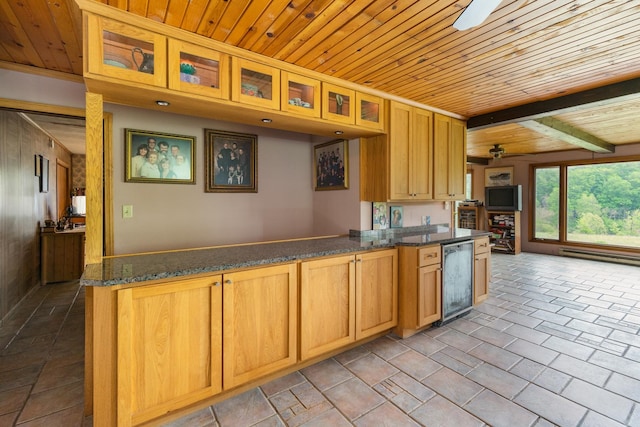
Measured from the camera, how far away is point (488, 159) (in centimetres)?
791

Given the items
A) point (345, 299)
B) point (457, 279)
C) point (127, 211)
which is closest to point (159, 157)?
point (127, 211)

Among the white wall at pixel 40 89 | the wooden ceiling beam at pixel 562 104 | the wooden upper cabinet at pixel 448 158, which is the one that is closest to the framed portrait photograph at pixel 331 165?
the wooden upper cabinet at pixel 448 158

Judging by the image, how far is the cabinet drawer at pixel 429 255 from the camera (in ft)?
9.16

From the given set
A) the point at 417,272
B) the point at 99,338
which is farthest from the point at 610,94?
the point at 99,338

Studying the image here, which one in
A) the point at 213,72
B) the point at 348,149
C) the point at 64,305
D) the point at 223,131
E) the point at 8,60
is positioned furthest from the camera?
the point at 64,305

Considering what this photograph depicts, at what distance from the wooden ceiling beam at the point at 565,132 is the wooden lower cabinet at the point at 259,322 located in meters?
3.53

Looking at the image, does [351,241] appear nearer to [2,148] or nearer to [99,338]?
[99,338]

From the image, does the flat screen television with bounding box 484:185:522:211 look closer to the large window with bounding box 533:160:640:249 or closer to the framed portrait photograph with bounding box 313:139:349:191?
the large window with bounding box 533:160:640:249

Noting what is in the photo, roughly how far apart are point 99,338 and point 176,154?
177 centimetres

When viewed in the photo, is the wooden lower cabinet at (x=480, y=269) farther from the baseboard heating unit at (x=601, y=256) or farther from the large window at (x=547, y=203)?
the large window at (x=547, y=203)

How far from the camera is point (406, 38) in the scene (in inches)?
81.4

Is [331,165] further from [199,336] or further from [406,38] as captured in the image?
[199,336]

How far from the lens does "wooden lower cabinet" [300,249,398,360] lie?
7.51ft

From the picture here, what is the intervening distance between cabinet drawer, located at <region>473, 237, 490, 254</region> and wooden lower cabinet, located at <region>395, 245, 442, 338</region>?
0.75m
